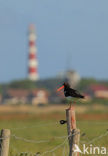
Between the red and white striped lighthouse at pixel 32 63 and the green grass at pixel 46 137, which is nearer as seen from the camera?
the green grass at pixel 46 137

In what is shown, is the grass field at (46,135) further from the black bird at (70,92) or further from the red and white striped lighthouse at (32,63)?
the red and white striped lighthouse at (32,63)

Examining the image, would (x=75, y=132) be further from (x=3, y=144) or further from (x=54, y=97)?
(x=54, y=97)

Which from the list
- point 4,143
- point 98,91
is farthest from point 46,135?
point 98,91

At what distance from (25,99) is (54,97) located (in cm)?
689

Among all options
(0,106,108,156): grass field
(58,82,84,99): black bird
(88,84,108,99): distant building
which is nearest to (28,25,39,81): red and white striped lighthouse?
(88,84,108,99): distant building

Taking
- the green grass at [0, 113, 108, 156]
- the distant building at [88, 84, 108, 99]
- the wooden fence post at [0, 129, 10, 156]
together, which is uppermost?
the distant building at [88, 84, 108, 99]

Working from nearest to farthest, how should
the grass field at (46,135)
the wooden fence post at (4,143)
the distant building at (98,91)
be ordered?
the wooden fence post at (4,143)
the grass field at (46,135)
the distant building at (98,91)

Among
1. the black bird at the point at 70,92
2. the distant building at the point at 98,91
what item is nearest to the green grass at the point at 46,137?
the black bird at the point at 70,92

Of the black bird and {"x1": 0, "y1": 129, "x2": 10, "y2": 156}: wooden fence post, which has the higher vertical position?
the black bird

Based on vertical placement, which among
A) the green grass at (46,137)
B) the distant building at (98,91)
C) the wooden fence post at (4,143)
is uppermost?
the distant building at (98,91)

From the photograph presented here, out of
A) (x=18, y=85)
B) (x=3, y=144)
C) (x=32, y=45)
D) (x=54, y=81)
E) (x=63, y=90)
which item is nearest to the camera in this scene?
(x=3, y=144)

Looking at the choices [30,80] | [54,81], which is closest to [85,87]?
[30,80]

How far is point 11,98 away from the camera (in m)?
122

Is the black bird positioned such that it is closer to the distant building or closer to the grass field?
the grass field
